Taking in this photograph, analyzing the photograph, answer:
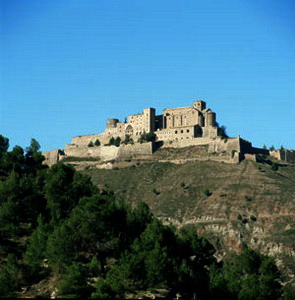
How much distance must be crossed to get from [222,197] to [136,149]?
2451 centimetres

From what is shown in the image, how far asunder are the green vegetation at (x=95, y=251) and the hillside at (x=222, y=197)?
28085 mm

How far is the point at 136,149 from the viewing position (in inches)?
5177

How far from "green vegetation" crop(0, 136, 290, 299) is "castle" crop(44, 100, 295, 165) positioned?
168ft

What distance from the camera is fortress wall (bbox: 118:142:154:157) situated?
131 meters

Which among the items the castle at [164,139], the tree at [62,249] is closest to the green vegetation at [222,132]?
A: the castle at [164,139]

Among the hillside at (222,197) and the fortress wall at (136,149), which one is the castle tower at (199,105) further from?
the hillside at (222,197)

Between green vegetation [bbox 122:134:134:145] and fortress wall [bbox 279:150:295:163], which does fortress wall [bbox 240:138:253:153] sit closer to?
fortress wall [bbox 279:150:295:163]

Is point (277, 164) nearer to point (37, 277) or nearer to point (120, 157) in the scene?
point (120, 157)

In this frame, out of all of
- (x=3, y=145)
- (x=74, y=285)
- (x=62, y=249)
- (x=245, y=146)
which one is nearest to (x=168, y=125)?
(x=245, y=146)

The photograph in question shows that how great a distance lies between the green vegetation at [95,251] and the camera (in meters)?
57.4

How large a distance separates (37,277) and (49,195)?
12.8 metres

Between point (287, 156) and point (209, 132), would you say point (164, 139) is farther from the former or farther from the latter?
point (287, 156)

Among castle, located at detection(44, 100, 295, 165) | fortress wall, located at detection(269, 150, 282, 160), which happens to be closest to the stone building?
castle, located at detection(44, 100, 295, 165)

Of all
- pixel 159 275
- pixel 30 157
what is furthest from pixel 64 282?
pixel 30 157
